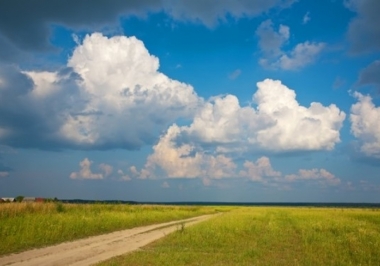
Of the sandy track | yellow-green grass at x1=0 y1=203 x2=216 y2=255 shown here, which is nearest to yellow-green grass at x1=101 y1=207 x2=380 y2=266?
the sandy track

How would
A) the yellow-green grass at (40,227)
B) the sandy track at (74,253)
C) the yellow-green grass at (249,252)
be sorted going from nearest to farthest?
1. the sandy track at (74,253)
2. the yellow-green grass at (249,252)
3. the yellow-green grass at (40,227)

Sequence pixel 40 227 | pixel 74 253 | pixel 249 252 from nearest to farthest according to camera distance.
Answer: pixel 74 253
pixel 249 252
pixel 40 227

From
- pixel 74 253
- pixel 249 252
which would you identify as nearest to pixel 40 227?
pixel 74 253

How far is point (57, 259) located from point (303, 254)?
12.0 m

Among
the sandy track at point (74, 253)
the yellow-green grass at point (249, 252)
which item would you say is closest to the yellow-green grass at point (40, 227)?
the sandy track at point (74, 253)

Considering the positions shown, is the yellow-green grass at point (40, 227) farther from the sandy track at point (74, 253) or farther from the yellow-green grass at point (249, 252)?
the yellow-green grass at point (249, 252)

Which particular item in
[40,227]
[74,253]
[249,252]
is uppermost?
[40,227]

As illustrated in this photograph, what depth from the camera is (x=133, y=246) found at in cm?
2312

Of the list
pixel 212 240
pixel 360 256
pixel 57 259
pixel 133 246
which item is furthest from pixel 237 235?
pixel 57 259

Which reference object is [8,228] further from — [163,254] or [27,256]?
[163,254]

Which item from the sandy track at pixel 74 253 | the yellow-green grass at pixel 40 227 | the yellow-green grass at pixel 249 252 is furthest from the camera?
the yellow-green grass at pixel 40 227

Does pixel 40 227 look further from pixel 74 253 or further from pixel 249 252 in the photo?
pixel 249 252

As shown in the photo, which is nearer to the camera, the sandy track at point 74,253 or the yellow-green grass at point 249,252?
the sandy track at point 74,253

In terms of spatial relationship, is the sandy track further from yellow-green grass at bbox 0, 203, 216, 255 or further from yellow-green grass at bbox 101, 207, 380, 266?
yellow-green grass at bbox 0, 203, 216, 255
